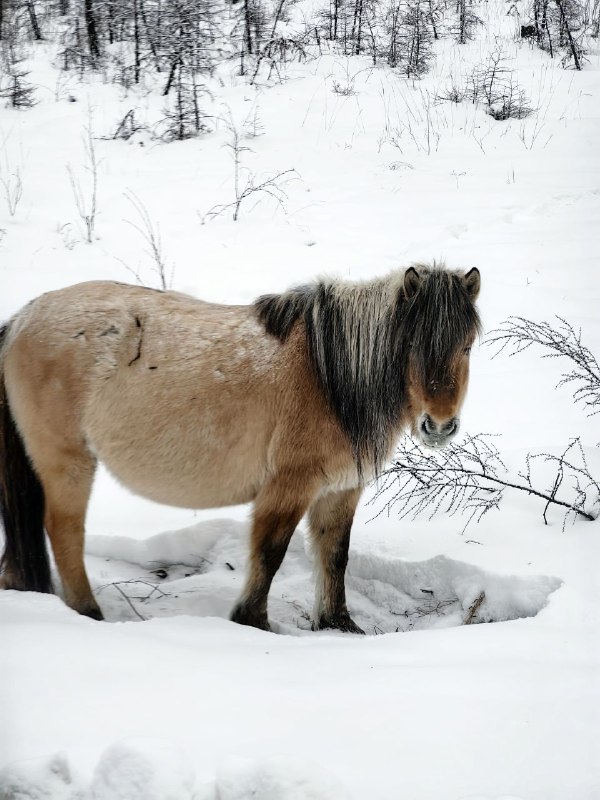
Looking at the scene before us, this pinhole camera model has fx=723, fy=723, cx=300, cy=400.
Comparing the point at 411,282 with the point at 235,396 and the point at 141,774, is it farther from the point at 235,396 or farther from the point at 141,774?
the point at 141,774

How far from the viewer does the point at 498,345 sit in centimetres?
668

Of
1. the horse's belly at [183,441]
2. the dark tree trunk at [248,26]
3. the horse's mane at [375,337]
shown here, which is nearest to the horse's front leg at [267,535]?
the horse's belly at [183,441]

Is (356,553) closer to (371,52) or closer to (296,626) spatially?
(296,626)

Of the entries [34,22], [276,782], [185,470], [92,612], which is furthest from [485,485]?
[34,22]

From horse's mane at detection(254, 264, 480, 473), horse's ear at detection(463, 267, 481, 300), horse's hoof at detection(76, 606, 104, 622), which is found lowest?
horse's hoof at detection(76, 606, 104, 622)

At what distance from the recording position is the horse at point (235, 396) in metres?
3.34

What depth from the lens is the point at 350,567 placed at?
421cm

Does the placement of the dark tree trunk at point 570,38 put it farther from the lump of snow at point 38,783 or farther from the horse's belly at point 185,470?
the lump of snow at point 38,783

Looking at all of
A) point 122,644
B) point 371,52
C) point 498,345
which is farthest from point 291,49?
point 122,644

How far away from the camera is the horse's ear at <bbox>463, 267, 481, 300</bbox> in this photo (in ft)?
10.9

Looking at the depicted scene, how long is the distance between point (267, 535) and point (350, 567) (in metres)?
0.98

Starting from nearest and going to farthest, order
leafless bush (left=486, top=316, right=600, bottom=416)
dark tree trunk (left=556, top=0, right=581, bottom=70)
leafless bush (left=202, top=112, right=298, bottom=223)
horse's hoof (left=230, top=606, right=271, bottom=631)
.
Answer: horse's hoof (left=230, top=606, right=271, bottom=631) < leafless bush (left=486, top=316, right=600, bottom=416) < leafless bush (left=202, top=112, right=298, bottom=223) < dark tree trunk (left=556, top=0, right=581, bottom=70)

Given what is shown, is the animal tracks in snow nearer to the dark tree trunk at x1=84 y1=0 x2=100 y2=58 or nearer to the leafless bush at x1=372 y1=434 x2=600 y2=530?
the leafless bush at x1=372 y1=434 x2=600 y2=530

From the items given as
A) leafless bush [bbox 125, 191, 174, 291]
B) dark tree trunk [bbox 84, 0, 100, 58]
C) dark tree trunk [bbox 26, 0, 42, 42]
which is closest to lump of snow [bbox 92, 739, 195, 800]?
leafless bush [bbox 125, 191, 174, 291]
